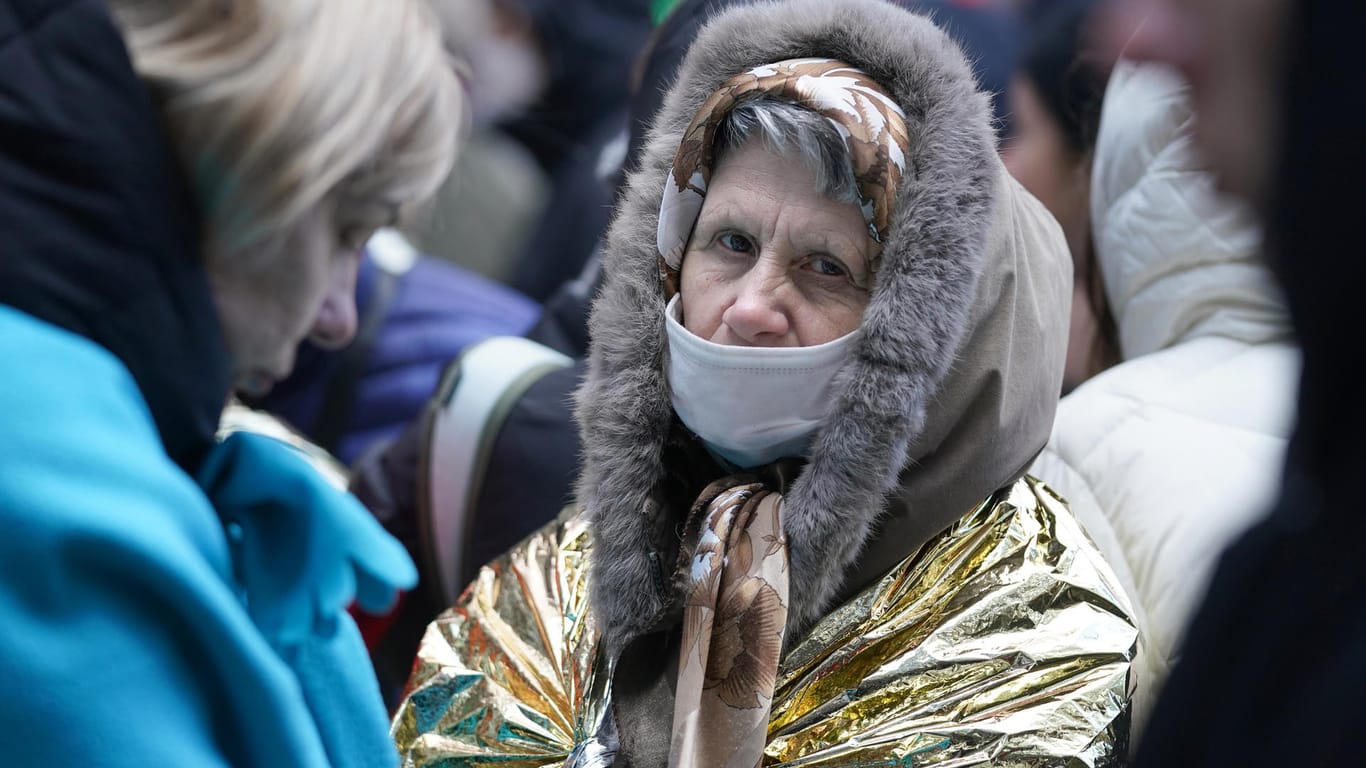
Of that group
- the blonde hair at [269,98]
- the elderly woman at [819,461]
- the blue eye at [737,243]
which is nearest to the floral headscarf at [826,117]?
the elderly woman at [819,461]

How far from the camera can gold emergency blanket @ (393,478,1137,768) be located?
6.29ft

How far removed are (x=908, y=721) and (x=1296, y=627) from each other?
46.1 inches

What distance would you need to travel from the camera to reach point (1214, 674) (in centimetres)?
88

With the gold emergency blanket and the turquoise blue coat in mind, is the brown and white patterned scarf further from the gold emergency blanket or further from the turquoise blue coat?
the turquoise blue coat

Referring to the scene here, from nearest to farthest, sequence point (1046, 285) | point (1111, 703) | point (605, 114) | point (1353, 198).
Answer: point (1353, 198) → point (1111, 703) → point (1046, 285) → point (605, 114)

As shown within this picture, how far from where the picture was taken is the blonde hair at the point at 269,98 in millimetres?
1416

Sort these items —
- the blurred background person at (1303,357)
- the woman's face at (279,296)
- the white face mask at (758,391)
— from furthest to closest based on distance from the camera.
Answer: the white face mask at (758,391) < the woman's face at (279,296) < the blurred background person at (1303,357)

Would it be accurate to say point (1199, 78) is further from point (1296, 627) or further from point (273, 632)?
point (273, 632)

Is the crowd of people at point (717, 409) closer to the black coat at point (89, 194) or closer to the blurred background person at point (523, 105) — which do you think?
the black coat at point (89, 194)

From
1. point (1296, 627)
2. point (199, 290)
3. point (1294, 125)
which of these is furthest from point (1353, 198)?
point (199, 290)

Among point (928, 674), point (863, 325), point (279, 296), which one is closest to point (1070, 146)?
point (863, 325)

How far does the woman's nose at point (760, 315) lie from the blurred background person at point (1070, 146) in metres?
1.37

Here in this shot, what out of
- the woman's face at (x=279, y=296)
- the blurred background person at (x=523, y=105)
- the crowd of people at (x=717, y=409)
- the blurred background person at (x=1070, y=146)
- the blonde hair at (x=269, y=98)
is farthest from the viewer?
the blurred background person at (x=523, y=105)

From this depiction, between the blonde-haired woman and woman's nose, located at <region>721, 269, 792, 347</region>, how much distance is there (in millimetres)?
594
